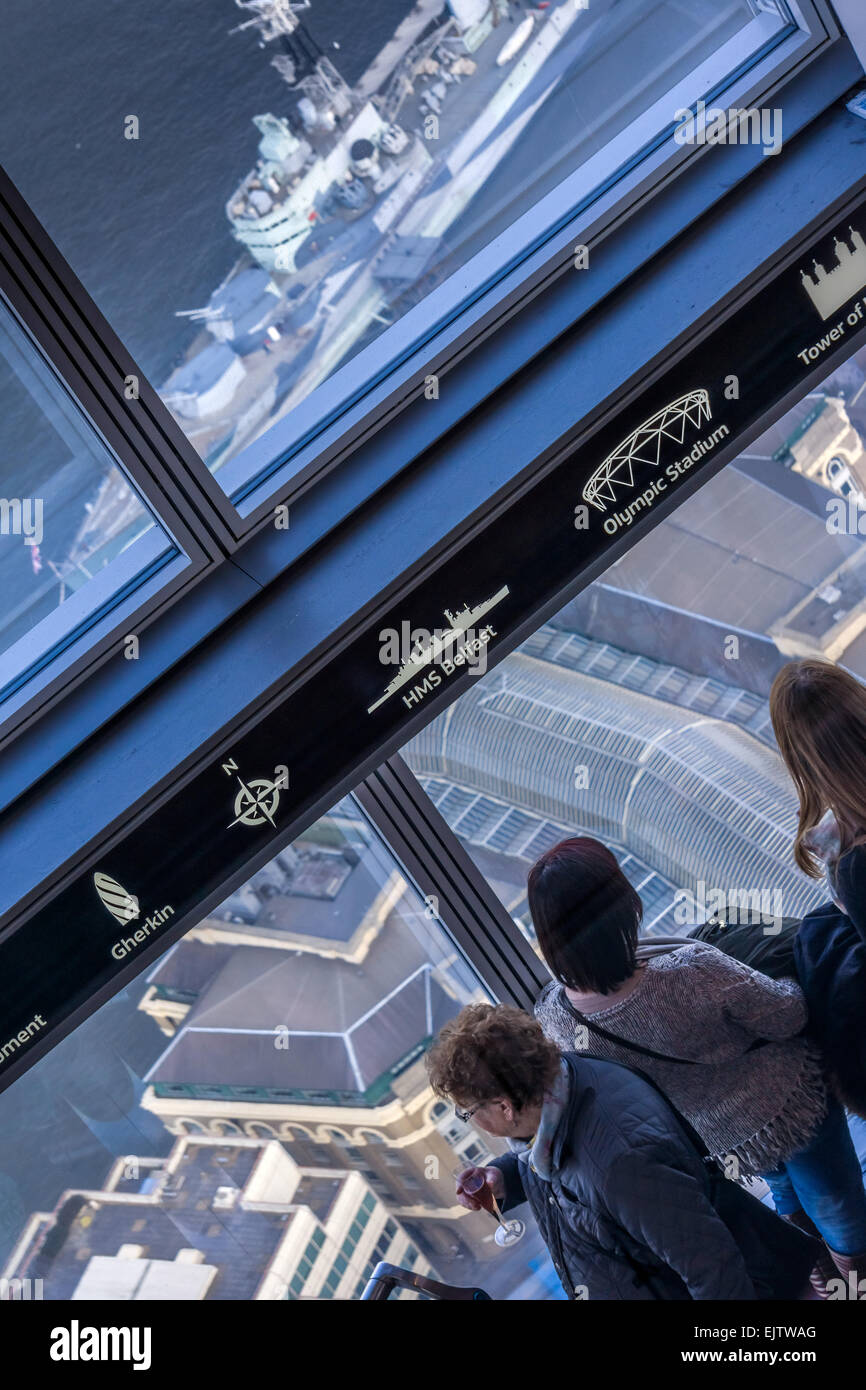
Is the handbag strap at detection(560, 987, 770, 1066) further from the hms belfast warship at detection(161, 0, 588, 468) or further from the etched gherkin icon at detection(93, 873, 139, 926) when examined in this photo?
the hms belfast warship at detection(161, 0, 588, 468)

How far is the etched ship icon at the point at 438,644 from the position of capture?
2.92 metres

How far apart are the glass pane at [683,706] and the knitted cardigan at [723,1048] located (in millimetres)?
153

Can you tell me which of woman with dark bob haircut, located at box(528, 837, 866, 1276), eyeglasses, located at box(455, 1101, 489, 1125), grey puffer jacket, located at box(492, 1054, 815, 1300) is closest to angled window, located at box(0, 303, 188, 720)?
woman with dark bob haircut, located at box(528, 837, 866, 1276)

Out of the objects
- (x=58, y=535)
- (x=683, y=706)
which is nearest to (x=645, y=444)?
(x=683, y=706)

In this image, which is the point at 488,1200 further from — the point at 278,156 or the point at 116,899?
the point at 278,156

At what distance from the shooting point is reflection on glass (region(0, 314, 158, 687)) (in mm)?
2865

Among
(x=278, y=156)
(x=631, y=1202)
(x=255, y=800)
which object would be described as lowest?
(x=631, y=1202)

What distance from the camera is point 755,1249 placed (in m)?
3.04

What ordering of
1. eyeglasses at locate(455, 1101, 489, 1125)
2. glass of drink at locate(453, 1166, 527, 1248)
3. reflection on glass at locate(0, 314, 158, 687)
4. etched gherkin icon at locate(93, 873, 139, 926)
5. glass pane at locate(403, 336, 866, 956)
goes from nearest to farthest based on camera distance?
etched gherkin icon at locate(93, 873, 139, 926) < reflection on glass at locate(0, 314, 158, 687) < eyeglasses at locate(455, 1101, 489, 1125) < glass of drink at locate(453, 1166, 527, 1248) < glass pane at locate(403, 336, 866, 956)

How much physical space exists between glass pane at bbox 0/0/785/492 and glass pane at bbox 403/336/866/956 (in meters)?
0.79

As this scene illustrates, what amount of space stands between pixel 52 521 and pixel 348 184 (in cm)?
102

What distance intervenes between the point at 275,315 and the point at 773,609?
1.38 metres

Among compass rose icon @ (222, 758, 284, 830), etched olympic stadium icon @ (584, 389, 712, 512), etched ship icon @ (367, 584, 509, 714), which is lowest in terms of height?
compass rose icon @ (222, 758, 284, 830)

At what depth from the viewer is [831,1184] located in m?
3.12
